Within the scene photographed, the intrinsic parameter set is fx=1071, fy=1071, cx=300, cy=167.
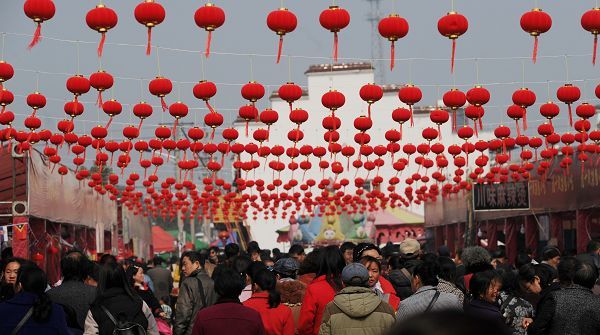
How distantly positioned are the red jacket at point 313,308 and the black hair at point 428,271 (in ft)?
2.82

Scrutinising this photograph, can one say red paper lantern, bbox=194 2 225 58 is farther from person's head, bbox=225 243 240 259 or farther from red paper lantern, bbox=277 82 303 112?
red paper lantern, bbox=277 82 303 112

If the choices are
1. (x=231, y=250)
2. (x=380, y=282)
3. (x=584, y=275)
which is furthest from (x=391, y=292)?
(x=231, y=250)

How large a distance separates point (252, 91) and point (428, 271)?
10855 millimetres

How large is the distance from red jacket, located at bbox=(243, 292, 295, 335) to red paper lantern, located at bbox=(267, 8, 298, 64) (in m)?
6.18

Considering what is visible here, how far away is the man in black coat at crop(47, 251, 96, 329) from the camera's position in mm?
8727

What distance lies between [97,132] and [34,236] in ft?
9.15

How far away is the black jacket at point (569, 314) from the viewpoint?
26.3 feet

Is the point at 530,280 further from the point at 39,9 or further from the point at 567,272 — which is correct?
the point at 39,9

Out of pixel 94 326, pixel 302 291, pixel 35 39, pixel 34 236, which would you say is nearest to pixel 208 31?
pixel 35 39

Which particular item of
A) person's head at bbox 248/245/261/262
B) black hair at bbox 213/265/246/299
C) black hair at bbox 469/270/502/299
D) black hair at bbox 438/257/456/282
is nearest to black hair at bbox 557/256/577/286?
black hair at bbox 469/270/502/299

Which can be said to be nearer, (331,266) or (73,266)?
(73,266)

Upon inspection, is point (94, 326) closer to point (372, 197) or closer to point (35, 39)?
point (35, 39)

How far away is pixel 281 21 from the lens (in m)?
14.0

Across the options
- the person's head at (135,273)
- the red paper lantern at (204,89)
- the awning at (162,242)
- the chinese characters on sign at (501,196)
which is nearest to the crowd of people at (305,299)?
the person's head at (135,273)
